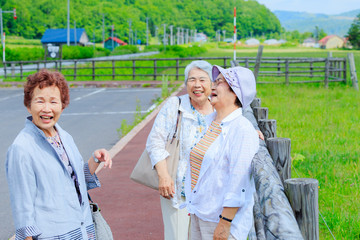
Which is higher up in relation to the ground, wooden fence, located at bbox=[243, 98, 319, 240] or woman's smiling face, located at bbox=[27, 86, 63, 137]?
woman's smiling face, located at bbox=[27, 86, 63, 137]

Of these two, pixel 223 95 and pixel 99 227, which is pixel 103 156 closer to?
pixel 99 227

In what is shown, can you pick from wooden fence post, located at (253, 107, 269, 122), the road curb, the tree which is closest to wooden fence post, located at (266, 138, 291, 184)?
wooden fence post, located at (253, 107, 269, 122)

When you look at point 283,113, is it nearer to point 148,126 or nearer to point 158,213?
point 148,126

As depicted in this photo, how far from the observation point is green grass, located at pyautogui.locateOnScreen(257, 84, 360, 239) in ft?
16.2

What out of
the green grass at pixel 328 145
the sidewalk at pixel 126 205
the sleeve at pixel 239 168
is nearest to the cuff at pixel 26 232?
the sleeve at pixel 239 168

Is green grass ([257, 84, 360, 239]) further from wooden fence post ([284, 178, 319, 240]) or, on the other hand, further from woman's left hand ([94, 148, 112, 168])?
woman's left hand ([94, 148, 112, 168])

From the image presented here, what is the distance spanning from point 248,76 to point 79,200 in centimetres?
106

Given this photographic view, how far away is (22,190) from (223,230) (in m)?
0.95

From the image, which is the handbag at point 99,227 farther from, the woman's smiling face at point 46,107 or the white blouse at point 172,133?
the white blouse at point 172,133

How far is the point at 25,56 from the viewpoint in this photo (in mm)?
55844

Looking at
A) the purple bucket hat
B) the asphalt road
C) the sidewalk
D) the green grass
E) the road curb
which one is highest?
the purple bucket hat

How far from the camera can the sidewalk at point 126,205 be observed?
5.10 m

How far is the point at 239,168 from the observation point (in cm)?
248

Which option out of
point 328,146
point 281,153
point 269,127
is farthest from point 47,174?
point 328,146
